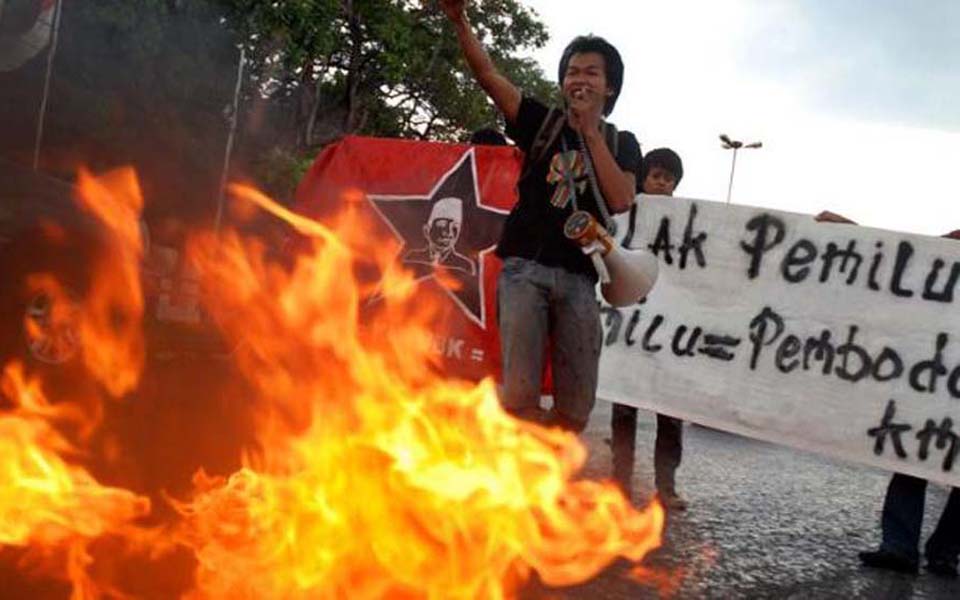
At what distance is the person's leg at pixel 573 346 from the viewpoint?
3500 millimetres

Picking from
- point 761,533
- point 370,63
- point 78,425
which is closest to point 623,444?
point 761,533

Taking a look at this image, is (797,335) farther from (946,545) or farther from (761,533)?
(946,545)

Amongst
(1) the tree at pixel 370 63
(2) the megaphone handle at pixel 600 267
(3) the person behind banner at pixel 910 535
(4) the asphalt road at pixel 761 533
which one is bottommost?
(4) the asphalt road at pixel 761 533

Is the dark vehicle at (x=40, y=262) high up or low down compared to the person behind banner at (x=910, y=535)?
up

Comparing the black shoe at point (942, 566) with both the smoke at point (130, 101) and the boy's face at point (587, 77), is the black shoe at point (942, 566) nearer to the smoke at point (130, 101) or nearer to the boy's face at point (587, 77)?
the boy's face at point (587, 77)

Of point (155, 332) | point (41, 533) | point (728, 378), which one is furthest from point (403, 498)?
point (155, 332)

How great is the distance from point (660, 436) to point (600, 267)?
215cm

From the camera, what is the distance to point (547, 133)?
356 centimetres

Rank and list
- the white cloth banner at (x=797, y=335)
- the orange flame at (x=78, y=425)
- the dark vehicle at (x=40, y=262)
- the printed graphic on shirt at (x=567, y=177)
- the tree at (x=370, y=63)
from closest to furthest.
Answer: the orange flame at (x=78, y=425), the printed graphic on shirt at (x=567, y=177), the white cloth banner at (x=797, y=335), the dark vehicle at (x=40, y=262), the tree at (x=370, y=63)

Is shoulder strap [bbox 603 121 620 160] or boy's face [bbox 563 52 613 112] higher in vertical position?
boy's face [bbox 563 52 613 112]

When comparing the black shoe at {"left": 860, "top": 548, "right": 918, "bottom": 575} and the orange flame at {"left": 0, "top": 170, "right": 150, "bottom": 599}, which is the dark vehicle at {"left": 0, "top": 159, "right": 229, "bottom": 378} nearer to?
the orange flame at {"left": 0, "top": 170, "right": 150, "bottom": 599}

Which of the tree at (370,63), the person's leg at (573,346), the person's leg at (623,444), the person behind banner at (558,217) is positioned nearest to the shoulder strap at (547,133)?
the person behind banner at (558,217)

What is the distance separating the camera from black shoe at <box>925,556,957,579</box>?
14.7 feet

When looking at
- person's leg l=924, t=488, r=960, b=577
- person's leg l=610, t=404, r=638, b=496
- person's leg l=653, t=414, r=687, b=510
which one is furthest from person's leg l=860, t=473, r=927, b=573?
person's leg l=610, t=404, r=638, b=496
